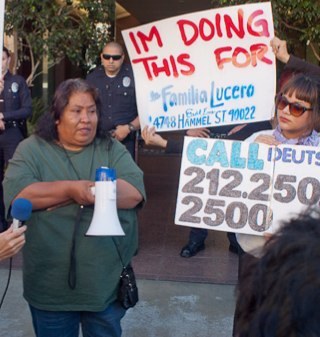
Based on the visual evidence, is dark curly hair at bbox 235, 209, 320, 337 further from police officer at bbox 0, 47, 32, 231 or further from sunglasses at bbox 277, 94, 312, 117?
police officer at bbox 0, 47, 32, 231

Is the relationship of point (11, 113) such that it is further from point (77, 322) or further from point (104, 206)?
point (104, 206)

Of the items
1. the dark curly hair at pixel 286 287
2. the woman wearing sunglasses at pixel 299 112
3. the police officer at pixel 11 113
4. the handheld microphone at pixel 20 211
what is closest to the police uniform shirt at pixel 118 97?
the police officer at pixel 11 113

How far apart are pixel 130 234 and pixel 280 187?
2.44ft

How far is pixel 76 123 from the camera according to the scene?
9.94 ft

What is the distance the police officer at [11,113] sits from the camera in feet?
21.5

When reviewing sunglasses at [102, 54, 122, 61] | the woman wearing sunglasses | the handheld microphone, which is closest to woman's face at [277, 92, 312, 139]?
the woman wearing sunglasses

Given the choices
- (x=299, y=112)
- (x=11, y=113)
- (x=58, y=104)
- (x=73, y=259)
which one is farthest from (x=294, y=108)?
(x=11, y=113)

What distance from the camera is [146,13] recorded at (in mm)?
14961

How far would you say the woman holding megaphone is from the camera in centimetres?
297

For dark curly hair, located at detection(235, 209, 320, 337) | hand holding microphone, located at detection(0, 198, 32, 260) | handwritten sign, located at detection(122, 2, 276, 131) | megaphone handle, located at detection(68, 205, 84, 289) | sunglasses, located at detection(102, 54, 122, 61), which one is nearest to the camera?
dark curly hair, located at detection(235, 209, 320, 337)

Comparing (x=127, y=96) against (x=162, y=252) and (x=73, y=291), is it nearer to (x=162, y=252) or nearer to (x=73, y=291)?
(x=162, y=252)

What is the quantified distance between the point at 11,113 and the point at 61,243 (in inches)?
149

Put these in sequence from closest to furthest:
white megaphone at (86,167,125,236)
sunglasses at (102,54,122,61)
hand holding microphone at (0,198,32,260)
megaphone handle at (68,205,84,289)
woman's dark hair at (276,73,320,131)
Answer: hand holding microphone at (0,198,32,260)
white megaphone at (86,167,125,236)
megaphone handle at (68,205,84,289)
woman's dark hair at (276,73,320,131)
sunglasses at (102,54,122,61)

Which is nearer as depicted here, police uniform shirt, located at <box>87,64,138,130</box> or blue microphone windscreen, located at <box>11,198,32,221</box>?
blue microphone windscreen, located at <box>11,198,32,221</box>
